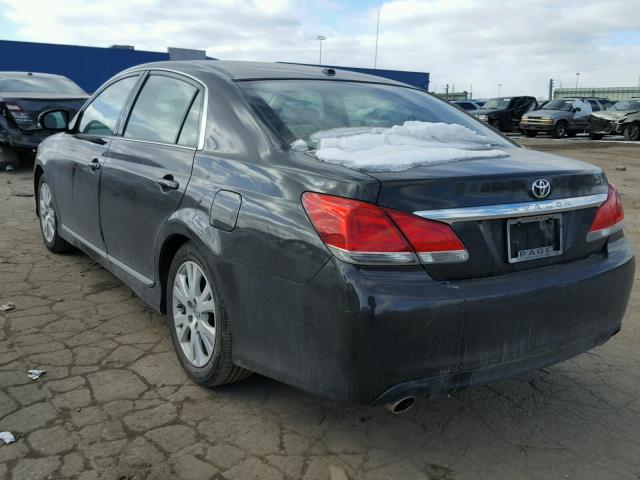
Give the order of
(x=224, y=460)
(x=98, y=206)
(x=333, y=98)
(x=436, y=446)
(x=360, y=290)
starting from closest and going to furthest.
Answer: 1. (x=360, y=290)
2. (x=224, y=460)
3. (x=436, y=446)
4. (x=333, y=98)
5. (x=98, y=206)

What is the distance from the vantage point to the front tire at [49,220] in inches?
203

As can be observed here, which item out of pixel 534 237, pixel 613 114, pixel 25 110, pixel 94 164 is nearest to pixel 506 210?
pixel 534 237

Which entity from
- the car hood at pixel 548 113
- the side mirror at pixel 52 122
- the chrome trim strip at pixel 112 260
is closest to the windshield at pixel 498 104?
the car hood at pixel 548 113

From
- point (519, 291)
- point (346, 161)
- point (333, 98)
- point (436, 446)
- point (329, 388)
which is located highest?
point (333, 98)

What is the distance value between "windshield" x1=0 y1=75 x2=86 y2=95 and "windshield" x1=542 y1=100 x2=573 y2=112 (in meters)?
20.4

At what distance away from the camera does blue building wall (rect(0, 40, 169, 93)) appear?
2817 cm

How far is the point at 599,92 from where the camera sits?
245 ft

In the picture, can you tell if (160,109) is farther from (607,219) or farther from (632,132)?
(632,132)

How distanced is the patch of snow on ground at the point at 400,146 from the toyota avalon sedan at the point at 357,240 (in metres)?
0.01

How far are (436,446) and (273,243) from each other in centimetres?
115

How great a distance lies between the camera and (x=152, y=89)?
12.2 feet

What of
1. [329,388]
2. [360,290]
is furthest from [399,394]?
[360,290]

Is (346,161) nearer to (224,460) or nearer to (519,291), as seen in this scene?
(519,291)

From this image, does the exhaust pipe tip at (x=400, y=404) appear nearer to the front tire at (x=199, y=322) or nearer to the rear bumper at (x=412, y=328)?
the rear bumper at (x=412, y=328)
